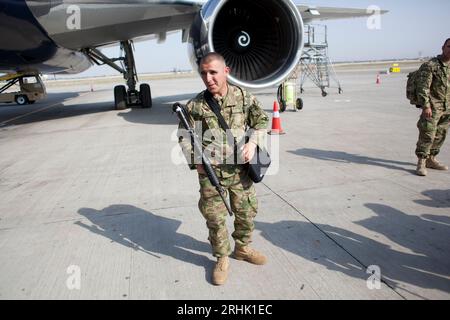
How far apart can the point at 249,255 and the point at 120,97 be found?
9.25 metres

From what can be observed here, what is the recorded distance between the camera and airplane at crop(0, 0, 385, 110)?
5.44m

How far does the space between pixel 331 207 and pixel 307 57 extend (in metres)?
11.6

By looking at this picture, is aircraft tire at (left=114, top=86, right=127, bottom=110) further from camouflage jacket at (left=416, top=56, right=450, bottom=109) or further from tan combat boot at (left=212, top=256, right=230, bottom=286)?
tan combat boot at (left=212, top=256, right=230, bottom=286)

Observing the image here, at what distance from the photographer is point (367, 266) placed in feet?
7.42

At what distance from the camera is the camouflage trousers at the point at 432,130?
3.89 metres

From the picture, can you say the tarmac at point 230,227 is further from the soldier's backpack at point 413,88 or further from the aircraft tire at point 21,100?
the aircraft tire at point 21,100

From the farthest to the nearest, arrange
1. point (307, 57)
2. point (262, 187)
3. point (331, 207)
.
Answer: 1. point (307, 57)
2. point (262, 187)
3. point (331, 207)

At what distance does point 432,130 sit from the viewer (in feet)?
12.8

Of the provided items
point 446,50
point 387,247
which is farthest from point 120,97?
point 387,247

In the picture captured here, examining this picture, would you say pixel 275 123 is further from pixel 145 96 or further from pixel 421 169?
pixel 145 96

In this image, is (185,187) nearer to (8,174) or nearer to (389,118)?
(8,174)

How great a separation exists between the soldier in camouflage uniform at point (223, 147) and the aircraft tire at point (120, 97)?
8.94 meters

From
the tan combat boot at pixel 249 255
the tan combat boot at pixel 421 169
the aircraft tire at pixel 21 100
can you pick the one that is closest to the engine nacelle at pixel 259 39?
the tan combat boot at pixel 421 169
